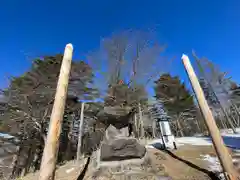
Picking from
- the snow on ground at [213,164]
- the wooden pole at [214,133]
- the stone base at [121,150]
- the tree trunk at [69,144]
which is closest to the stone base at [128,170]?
the stone base at [121,150]

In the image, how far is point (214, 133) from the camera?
3619mm

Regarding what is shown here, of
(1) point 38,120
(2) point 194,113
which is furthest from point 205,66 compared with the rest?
(1) point 38,120

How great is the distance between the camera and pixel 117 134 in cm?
447

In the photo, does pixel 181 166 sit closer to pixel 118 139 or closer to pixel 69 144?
pixel 118 139

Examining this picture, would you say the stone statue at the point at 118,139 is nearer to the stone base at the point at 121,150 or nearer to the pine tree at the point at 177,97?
the stone base at the point at 121,150

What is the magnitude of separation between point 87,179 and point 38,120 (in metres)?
7.69

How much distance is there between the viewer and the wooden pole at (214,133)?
3052 mm

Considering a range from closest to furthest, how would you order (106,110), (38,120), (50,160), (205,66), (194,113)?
(50,160) → (106,110) → (38,120) → (205,66) → (194,113)

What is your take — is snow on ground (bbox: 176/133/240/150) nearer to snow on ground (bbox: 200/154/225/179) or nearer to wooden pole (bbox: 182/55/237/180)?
snow on ground (bbox: 200/154/225/179)

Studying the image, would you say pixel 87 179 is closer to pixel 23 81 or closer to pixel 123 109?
pixel 123 109

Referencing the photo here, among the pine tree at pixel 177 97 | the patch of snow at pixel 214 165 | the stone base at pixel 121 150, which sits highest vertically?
the pine tree at pixel 177 97

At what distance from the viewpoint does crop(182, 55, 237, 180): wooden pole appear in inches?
120

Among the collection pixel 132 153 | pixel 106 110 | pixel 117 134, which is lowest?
pixel 132 153

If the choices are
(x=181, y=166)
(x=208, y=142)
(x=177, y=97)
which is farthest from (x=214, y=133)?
(x=177, y=97)
